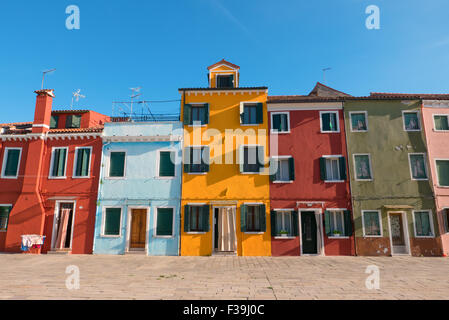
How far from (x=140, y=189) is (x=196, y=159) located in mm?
4011

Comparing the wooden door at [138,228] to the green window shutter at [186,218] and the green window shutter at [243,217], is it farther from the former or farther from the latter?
the green window shutter at [243,217]

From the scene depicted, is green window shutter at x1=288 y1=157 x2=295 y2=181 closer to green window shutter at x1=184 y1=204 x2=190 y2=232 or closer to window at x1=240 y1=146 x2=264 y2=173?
window at x1=240 y1=146 x2=264 y2=173

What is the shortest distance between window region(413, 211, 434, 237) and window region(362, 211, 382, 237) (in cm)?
212

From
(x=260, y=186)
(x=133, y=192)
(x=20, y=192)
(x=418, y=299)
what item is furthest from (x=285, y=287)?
(x=20, y=192)

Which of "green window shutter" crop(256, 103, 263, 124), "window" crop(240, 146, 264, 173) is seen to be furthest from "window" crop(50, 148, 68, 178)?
"green window shutter" crop(256, 103, 263, 124)

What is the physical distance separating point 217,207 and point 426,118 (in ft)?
47.8

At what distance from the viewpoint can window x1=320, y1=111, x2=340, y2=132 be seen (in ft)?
54.0

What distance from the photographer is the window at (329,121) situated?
16.5 meters

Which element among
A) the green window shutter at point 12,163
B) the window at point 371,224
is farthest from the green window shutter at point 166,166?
the window at point 371,224

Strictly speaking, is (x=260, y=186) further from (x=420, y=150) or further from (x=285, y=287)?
(x=420, y=150)

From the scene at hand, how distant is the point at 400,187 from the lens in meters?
15.4

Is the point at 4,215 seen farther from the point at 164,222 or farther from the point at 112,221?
the point at 164,222

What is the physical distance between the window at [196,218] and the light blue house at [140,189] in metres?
0.64

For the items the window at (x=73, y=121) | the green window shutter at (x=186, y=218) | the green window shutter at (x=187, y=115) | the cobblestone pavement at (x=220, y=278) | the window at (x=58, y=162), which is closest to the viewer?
the cobblestone pavement at (x=220, y=278)
